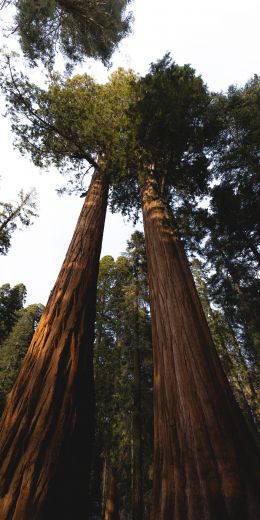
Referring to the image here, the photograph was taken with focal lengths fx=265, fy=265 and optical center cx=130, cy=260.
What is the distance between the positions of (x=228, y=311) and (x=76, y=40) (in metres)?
10.9

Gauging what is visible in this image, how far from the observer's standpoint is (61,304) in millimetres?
2660

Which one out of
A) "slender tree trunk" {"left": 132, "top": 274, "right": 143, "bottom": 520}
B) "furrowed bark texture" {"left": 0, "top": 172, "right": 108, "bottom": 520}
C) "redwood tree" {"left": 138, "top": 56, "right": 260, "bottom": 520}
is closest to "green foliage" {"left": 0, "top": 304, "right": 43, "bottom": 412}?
"slender tree trunk" {"left": 132, "top": 274, "right": 143, "bottom": 520}

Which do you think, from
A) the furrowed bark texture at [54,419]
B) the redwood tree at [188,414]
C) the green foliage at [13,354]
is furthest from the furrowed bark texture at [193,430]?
the green foliage at [13,354]

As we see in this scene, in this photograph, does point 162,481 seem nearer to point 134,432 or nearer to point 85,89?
point 134,432

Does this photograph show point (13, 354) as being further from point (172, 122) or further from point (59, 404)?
point (59, 404)

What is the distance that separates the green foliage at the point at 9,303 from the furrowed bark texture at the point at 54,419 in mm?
21826

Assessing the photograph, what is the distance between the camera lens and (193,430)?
1686 mm

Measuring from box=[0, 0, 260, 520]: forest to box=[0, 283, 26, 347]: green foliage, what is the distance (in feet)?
32.4

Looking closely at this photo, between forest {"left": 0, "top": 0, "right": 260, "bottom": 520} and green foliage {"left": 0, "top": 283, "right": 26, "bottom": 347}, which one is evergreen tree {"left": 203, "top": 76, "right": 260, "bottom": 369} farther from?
green foliage {"left": 0, "top": 283, "right": 26, "bottom": 347}

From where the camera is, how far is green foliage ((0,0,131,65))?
7.30 metres

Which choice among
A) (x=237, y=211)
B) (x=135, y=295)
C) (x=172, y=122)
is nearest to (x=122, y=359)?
(x=135, y=295)

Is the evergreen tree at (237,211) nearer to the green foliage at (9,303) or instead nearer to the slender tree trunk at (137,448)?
the slender tree trunk at (137,448)

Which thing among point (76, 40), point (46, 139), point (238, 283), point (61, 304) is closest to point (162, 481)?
point (61, 304)

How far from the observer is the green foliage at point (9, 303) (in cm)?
2308
